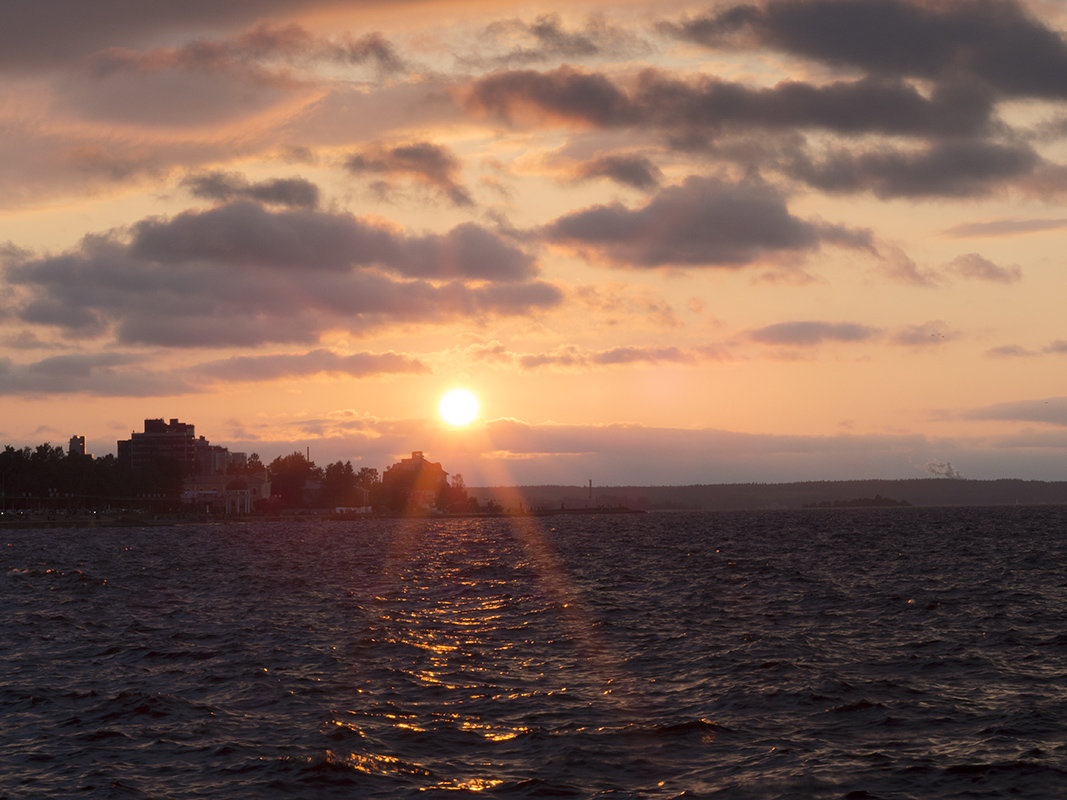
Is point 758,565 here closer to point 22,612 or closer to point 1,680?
point 22,612

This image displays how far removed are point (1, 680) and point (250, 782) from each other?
1913cm

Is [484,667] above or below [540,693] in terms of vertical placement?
below

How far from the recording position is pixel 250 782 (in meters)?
25.5

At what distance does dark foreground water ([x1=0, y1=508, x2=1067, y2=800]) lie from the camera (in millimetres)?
26000

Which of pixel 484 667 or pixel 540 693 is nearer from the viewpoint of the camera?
pixel 540 693

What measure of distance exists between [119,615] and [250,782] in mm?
41096

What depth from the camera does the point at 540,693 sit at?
119 ft

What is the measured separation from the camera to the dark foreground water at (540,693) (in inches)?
1024

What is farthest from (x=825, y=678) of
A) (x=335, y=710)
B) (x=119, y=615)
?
(x=119, y=615)

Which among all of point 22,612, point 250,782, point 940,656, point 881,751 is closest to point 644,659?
point 940,656

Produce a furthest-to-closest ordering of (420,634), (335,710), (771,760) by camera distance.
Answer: (420,634), (335,710), (771,760)

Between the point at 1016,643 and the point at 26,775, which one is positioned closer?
the point at 26,775

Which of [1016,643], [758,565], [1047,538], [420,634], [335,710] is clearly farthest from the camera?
[1047,538]

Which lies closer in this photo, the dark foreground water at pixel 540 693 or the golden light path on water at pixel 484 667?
the dark foreground water at pixel 540 693
